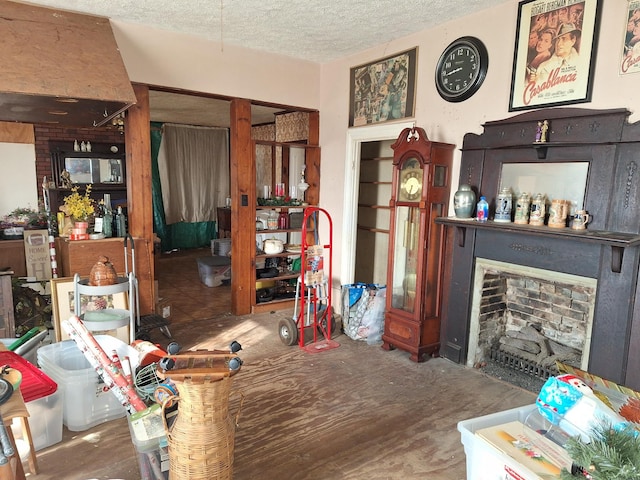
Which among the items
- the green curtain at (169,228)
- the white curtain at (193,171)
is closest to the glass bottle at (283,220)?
the green curtain at (169,228)

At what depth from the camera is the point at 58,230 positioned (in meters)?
3.80

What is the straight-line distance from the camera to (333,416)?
8.55 feet

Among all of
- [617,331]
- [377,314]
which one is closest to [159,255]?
[377,314]

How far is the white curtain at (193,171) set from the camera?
308 inches

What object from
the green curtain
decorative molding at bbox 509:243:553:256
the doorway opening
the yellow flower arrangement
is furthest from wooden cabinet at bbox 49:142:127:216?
decorative molding at bbox 509:243:553:256

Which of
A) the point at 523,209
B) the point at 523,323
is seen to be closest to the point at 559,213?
the point at 523,209

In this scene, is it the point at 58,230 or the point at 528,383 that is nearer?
the point at 528,383

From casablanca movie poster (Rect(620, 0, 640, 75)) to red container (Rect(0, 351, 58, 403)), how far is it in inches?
141

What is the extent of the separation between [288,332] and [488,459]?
2.46 meters

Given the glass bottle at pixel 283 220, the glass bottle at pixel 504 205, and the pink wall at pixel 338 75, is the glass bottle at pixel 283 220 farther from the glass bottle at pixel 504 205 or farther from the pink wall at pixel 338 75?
the glass bottle at pixel 504 205

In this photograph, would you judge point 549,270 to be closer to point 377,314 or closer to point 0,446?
point 377,314

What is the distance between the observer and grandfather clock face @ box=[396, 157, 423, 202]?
339 cm

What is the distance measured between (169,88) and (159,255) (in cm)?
439

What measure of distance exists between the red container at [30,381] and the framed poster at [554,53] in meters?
3.34
